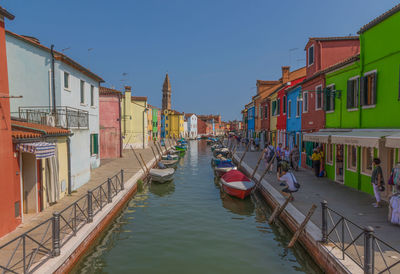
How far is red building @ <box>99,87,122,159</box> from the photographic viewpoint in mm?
30156

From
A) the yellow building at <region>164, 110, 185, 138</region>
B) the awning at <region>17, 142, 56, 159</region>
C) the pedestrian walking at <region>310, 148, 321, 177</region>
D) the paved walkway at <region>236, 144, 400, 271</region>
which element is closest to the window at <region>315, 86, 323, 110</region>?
the pedestrian walking at <region>310, 148, 321, 177</region>

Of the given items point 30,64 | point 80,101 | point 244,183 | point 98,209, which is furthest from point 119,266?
point 80,101

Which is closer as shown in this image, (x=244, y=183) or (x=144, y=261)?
(x=144, y=261)

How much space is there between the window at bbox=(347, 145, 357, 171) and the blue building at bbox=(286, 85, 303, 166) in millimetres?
7722

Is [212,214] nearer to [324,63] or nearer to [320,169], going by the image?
[320,169]

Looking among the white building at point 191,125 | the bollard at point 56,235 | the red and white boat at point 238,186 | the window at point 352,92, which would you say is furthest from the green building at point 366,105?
the white building at point 191,125

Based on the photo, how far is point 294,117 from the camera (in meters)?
23.7

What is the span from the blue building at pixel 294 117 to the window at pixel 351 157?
7.72 metres

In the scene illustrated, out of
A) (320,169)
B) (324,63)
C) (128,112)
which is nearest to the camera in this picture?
(320,169)

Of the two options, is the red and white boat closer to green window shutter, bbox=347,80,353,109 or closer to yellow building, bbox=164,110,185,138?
green window shutter, bbox=347,80,353,109

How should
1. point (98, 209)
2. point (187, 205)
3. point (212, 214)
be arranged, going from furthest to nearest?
point (187, 205)
point (212, 214)
point (98, 209)

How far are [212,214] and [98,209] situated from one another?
507cm

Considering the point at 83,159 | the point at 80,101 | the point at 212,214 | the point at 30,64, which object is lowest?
the point at 212,214

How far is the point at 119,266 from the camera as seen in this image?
851 cm
